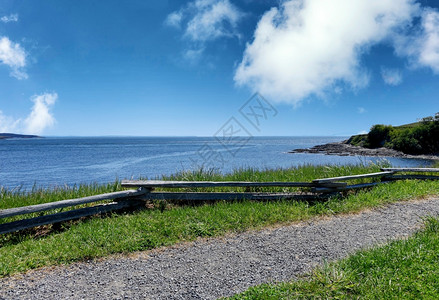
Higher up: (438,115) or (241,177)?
(438,115)

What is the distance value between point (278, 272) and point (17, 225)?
5313mm

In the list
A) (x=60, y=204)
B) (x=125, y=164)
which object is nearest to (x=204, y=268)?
(x=60, y=204)

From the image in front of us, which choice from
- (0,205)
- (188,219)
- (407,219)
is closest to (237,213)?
(188,219)

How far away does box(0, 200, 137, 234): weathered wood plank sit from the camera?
543 centimetres

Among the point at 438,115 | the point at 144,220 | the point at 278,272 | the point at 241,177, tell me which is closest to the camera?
the point at 278,272

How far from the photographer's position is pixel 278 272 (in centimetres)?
415

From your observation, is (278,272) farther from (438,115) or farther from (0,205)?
(438,115)

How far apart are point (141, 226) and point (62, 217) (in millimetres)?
1889

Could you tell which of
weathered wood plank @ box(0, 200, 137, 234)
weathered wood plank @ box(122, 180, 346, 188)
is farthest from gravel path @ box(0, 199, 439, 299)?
weathered wood plank @ box(122, 180, 346, 188)

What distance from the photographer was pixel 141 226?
5.74 metres

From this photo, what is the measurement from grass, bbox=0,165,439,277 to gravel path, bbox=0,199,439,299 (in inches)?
12.2

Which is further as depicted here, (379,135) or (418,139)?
(379,135)

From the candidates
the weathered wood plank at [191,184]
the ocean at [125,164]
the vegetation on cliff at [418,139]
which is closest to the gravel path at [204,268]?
A: the weathered wood plank at [191,184]

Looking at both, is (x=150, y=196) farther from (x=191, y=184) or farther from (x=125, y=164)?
(x=125, y=164)
